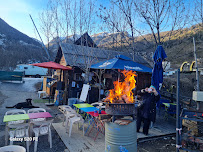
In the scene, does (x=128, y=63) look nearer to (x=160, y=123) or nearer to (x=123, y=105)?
(x=160, y=123)

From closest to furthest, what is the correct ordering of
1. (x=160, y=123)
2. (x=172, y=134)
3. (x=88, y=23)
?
(x=172, y=134) < (x=160, y=123) < (x=88, y=23)

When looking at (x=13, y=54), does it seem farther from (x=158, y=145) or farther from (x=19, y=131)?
(x=158, y=145)

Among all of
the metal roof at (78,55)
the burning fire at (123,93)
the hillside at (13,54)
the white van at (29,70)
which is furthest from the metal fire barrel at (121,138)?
the hillside at (13,54)

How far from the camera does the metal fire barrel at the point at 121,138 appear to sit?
3217 mm

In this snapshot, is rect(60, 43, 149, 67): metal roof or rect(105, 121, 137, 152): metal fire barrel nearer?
rect(105, 121, 137, 152): metal fire barrel

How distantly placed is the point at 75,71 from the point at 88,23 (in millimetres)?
3790

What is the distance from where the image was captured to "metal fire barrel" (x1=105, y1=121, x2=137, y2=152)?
3217 millimetres

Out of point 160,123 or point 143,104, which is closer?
point 143,104

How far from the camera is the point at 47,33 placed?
1698 centimetres

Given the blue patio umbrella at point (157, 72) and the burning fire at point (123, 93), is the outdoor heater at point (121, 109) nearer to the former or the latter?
the burning fire at point (123, 93)

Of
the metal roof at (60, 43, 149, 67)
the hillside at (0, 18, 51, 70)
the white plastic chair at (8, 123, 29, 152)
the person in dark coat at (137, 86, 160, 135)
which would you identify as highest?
the hillside at (0, 18, 51, 70)

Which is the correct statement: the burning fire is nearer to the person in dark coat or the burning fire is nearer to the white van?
the person in dark coat

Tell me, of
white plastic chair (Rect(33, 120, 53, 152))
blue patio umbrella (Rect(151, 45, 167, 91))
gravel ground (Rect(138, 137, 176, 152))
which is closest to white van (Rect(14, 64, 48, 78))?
white plastic chair (Rect(33, 120, 53, 152))

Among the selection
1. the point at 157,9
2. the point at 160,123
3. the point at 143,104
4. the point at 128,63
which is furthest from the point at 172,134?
the point at 157,9
